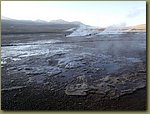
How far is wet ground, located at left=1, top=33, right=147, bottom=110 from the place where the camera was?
2129mm

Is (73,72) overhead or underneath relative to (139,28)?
underneath

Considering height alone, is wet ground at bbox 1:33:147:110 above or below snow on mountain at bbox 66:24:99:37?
below

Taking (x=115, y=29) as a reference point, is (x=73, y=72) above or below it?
below

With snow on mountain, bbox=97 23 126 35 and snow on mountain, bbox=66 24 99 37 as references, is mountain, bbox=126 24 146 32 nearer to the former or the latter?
snow on mountain, bbox=97 23 126 35

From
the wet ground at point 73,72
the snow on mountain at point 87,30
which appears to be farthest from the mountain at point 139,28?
the snow on mountain at point 87,30

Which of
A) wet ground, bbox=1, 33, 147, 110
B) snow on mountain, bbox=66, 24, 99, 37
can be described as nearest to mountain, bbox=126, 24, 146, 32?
wet ground, bbox=1, 33, 147, 110

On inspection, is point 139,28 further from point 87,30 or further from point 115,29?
point 87,30

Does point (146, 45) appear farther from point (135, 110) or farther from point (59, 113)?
point (59, 113)

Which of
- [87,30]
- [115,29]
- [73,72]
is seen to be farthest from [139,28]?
[73,72]

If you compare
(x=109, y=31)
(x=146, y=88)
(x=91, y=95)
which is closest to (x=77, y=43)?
(x=109, y=31)

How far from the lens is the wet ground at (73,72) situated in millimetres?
2129

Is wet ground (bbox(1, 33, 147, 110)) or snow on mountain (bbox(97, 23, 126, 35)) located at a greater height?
snow on mountain (bbox(97, 23, 126, 35))

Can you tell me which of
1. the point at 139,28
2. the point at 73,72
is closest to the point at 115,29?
the point at 139,28

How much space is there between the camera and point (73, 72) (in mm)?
2172
